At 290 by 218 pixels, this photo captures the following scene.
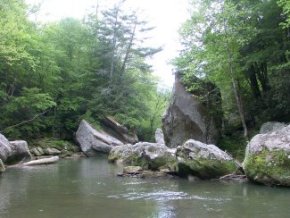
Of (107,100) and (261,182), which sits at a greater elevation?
(107,100)

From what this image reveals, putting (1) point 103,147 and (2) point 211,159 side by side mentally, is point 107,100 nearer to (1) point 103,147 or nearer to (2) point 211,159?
(1) point 103,147

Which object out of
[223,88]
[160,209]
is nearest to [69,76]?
[223,88]

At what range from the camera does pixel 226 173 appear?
16.1m

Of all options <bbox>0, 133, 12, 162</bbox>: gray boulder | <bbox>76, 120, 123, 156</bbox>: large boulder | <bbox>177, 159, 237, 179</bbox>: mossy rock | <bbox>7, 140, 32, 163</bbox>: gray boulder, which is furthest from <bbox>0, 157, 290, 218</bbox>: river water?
<bbox>76, 120, 123, 156</bbox>: large boulder

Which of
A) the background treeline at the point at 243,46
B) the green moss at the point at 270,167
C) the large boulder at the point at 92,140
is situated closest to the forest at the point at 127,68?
the background treeline at the point at 243,46

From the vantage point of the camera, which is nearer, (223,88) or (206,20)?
(206,20)

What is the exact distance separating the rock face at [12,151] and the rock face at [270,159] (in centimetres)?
1210

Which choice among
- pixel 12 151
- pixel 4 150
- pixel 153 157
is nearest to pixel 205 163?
pixel 153 157

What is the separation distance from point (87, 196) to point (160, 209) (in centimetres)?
295

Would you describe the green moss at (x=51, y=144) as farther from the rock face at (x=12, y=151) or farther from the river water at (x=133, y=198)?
the river water at (x=133, y=198)

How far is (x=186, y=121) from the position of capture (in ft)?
81.5

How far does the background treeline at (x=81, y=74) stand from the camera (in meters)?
33.3

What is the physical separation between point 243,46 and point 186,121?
5717 millimetres

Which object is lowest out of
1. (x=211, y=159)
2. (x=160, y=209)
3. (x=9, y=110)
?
(x=160, y=209)
